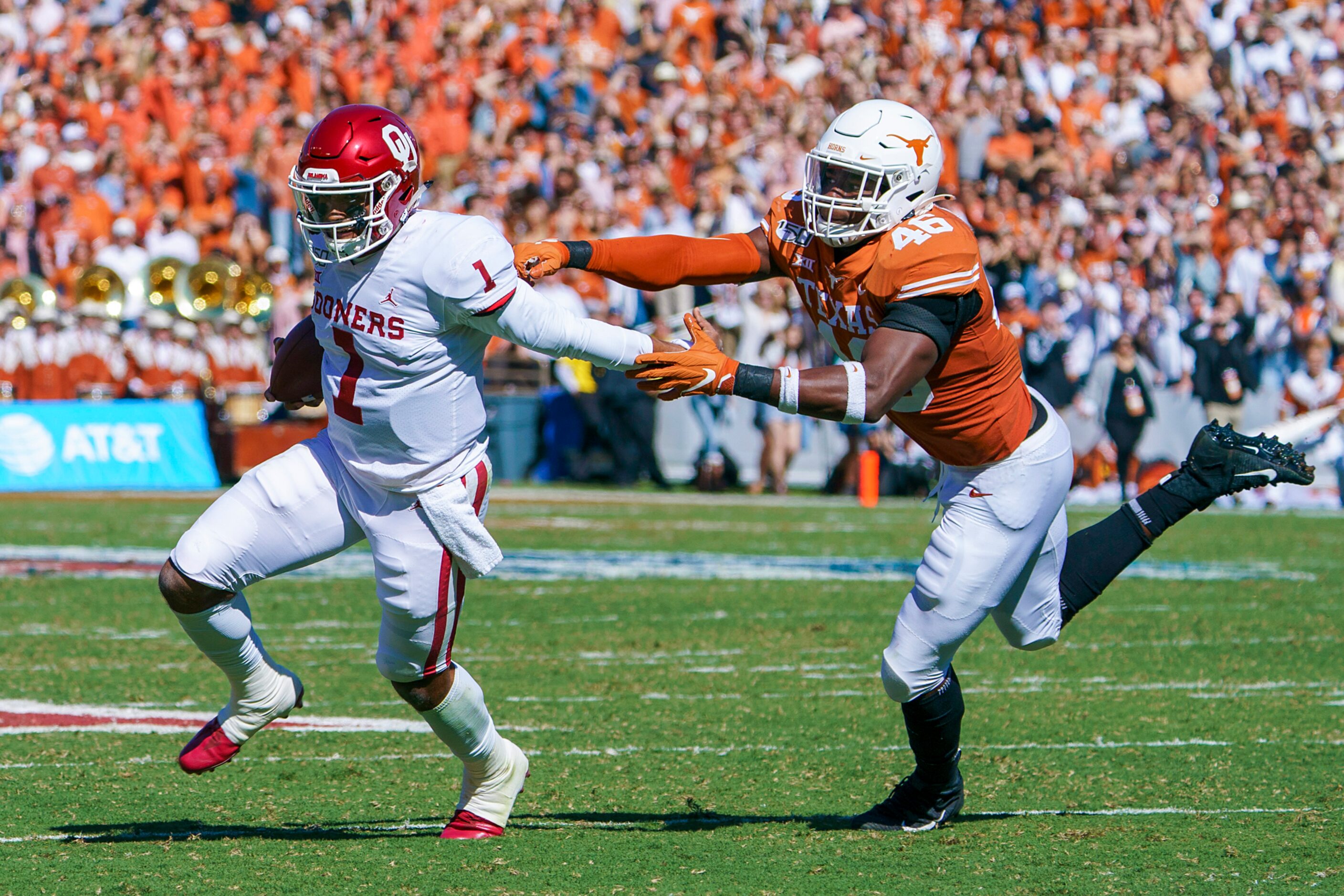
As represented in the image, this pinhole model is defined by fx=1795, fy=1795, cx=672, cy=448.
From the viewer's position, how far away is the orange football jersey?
14.9 feet

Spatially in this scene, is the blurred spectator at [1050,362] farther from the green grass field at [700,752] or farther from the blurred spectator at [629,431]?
the green grass field at [700,752]

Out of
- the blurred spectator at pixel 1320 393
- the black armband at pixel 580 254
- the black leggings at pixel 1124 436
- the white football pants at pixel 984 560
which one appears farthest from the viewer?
the black leggings at pixel 1124 436

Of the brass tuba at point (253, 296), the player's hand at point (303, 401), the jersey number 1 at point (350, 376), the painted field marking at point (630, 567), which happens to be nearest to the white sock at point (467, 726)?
the jersey number 1 at point (350, 376)

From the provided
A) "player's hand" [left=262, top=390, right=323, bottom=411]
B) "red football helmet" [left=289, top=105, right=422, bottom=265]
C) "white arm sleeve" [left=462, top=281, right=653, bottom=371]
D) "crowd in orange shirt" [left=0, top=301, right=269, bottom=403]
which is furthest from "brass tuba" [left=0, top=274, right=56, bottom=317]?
Result: "white arm sleeve" [left=462, top=281, right=653, bottom=371]

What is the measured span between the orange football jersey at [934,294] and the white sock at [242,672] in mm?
1739

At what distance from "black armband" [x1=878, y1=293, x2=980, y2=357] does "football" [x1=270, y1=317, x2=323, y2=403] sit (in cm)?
150

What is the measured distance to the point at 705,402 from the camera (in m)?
16.2

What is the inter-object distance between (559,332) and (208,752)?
1.45 metres

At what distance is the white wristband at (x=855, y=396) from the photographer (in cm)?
427

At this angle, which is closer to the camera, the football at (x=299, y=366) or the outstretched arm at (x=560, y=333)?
the outstretched arm at (x=560, y=333)

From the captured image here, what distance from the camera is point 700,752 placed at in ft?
18.7

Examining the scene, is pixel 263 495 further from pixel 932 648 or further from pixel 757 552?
pixel 757 552

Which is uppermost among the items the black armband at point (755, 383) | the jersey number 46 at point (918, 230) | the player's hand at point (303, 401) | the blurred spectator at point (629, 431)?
the jersey number 46 at point (918, 230)

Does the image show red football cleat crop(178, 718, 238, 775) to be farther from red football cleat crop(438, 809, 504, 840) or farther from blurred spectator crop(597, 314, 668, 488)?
blurred spectator crop(597, 314, 668, 488)
